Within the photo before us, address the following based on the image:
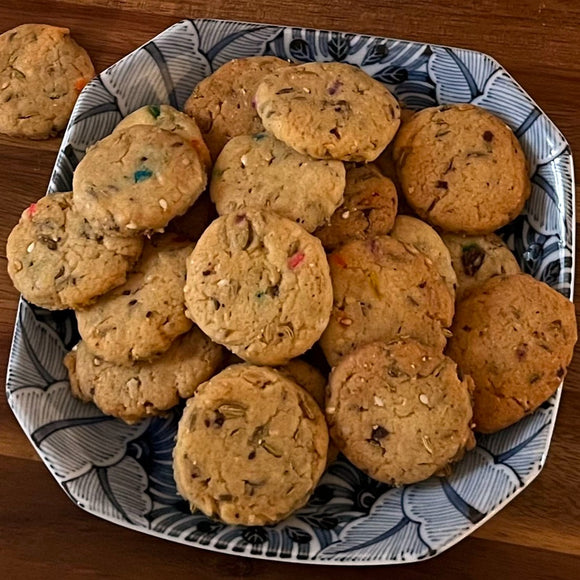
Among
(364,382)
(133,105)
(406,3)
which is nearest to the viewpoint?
(364,382)

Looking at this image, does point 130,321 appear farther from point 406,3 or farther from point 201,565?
point 406,3

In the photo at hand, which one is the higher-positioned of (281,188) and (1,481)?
(281,188)

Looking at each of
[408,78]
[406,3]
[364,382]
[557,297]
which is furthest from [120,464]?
[406,3]

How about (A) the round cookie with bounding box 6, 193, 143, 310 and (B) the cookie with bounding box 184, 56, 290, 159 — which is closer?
(A) the round cookie with bounding box 6, 193, 143, 310

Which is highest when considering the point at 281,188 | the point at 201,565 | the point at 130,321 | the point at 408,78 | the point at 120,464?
the point at 408,78

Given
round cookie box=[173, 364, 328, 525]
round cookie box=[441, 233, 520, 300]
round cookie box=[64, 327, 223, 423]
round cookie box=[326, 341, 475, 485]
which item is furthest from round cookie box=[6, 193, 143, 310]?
round cookie box=[441, 233, 520, 300]

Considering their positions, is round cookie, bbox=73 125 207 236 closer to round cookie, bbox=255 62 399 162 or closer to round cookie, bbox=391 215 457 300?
round cookie, bbox=255 62 399 162

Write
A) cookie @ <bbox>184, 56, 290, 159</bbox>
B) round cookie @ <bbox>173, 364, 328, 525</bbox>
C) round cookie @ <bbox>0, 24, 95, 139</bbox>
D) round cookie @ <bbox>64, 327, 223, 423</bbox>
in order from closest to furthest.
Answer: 1. round cookie @ <bbox>173, 364, 328, 525</bbox>
2. round cookie @ <bbox>64, 327, 223, 423</bbox>
3. cookie @ <bbox>184, 56, 290, 159</bbox>
4. round cookie @ <bbox>0, 24, 95, 139</bbox>
